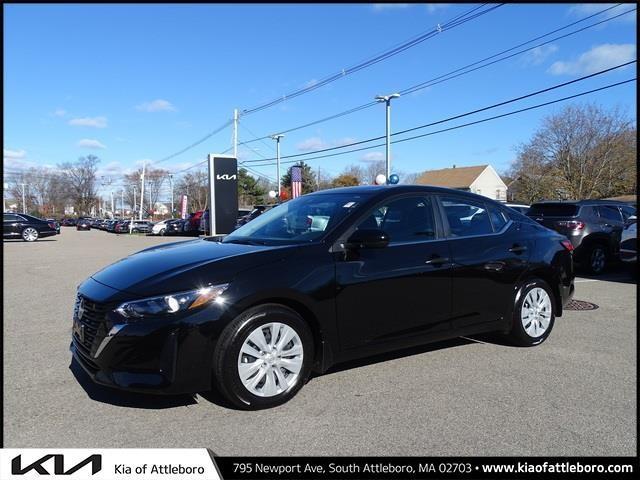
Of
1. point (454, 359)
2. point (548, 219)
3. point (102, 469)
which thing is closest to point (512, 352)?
point (454, 359)

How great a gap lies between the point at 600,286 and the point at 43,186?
375ft

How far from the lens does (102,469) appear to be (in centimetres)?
285

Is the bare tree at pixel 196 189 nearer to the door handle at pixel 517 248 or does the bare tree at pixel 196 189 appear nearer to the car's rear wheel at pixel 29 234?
the car's rear wheel at pixel 29 234

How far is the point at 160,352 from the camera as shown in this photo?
10.8ft

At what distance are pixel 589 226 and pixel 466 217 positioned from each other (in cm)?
714

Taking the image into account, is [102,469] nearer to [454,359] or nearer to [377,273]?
[377,273]

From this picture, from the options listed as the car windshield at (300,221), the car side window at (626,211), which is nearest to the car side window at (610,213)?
the car side window at (626,211)

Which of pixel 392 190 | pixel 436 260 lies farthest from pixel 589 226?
pixel 392 190

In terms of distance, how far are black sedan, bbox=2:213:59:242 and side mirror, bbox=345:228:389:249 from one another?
2863 cm

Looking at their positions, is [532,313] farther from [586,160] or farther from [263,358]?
[586,160]

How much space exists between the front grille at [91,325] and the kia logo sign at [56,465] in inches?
30.3

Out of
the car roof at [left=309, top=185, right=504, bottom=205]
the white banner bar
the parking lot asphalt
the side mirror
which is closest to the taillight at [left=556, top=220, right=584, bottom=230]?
the parking lot asphalt

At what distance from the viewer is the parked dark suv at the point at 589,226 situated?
1057 centimetres

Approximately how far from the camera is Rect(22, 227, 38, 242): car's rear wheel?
90.4 ft
